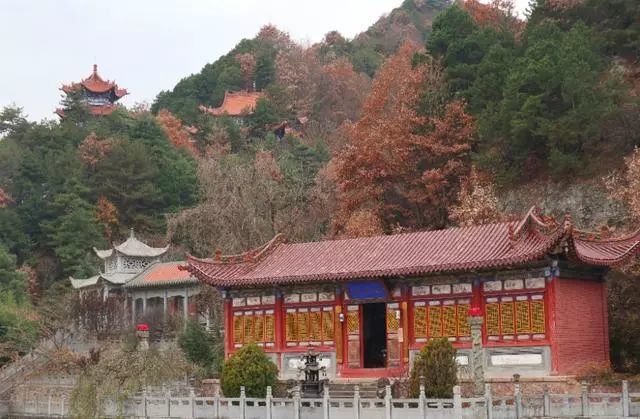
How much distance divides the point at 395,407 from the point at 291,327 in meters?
6.77

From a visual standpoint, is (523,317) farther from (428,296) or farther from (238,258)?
(238,258)

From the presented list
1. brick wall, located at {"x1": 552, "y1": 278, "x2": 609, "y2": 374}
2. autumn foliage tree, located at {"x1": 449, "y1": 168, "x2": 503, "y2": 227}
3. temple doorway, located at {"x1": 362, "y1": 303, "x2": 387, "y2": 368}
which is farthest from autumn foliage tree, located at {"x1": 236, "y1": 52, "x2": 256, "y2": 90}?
brick wall, located at {"x1": 552, "y1": 278, "x2": 609, "y2": 374}

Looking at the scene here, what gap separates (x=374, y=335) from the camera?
25984 mm

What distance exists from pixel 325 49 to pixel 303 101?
16.1 m

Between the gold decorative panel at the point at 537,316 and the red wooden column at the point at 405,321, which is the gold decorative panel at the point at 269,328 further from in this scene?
the gold decorative panel at the point at 537,316

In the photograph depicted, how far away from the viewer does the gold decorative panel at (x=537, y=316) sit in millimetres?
21859

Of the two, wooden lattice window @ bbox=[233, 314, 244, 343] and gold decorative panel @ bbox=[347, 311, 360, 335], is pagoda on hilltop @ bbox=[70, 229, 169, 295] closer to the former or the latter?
wooden lattice window @ bbox=[233, 314, 244, 343]

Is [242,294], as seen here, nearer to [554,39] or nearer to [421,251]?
[421,251]

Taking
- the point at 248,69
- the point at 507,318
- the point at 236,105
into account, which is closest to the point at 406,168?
the point at 507,318

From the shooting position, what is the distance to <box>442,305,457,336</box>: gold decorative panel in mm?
23078

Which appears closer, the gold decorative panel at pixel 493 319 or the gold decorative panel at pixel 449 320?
the gold decorative panel at pixel 493 319

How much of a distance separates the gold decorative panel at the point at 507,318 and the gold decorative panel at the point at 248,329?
7.55 meters

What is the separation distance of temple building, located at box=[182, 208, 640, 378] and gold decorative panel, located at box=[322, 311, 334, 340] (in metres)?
0.03

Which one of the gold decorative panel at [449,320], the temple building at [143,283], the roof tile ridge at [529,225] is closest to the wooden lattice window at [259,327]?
the gold decorative panel at [449,320]
